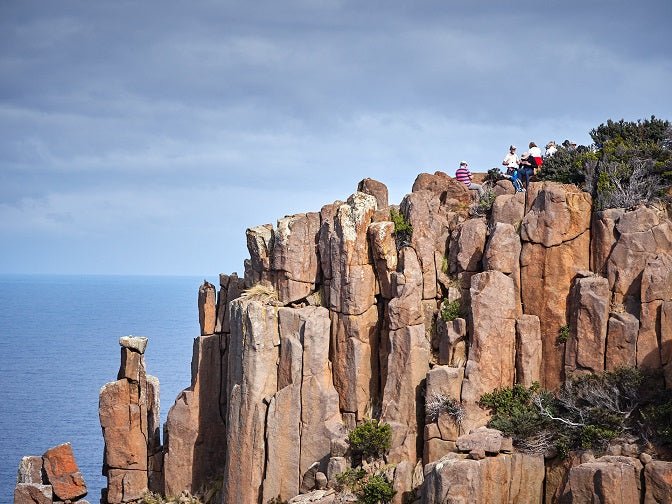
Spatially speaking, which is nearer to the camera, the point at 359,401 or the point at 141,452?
the point at 359,401

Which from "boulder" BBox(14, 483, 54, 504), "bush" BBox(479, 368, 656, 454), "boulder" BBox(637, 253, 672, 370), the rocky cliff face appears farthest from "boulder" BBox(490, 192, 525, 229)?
"boulder" BBox(14, 483, 54, 504)

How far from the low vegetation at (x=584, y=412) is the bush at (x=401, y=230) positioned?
9.25 metres

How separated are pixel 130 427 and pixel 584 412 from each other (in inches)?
1011

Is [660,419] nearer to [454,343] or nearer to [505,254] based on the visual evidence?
[454,343]

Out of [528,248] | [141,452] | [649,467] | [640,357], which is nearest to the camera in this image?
[649,467]

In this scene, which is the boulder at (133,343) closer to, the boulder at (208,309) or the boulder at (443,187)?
the boulder at (208,309)

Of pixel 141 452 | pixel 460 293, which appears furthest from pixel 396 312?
pixel 141 452

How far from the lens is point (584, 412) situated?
46188 mm

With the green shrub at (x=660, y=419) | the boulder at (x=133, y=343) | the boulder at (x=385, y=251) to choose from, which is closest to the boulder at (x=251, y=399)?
the boulder at (x=385, y=251)

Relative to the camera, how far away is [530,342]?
160 feet

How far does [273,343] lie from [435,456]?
987 cm

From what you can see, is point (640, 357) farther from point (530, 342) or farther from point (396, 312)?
point (396, 312)

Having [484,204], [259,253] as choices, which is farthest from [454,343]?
[259,253]

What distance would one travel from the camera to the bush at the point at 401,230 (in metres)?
53.1
